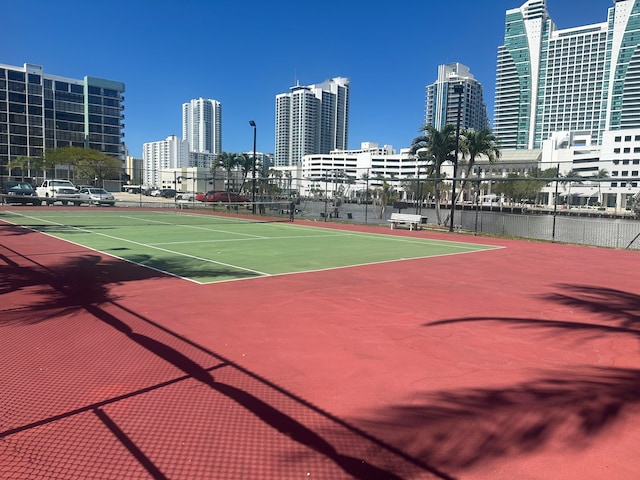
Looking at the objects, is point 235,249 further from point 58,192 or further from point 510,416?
point 58,192

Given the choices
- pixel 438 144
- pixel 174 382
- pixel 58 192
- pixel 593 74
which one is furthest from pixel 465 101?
pixel 593 74

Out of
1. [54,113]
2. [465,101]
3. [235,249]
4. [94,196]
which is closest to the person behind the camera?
[235,249]

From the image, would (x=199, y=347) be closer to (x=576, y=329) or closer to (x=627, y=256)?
(x=576, y=329)

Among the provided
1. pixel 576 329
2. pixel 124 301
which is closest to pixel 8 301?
pixel 124 301

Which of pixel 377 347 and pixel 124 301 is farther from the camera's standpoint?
pixel 124 301

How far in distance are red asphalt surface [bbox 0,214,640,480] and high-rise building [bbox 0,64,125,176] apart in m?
133

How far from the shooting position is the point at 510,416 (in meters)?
3.97

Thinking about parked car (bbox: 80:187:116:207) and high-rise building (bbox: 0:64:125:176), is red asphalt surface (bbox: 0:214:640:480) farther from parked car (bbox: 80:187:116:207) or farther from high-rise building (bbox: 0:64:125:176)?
high-rise building (bbox: 0:64:125:176)

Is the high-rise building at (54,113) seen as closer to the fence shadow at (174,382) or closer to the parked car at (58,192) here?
the parked car at (58,192)

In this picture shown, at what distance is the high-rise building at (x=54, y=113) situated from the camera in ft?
398

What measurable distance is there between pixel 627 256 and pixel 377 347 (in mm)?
15083

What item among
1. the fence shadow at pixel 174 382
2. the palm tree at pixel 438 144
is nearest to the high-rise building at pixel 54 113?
the palm tree at pixel 438 144

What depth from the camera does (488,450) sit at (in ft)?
11.2

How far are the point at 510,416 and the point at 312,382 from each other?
1.91 m
